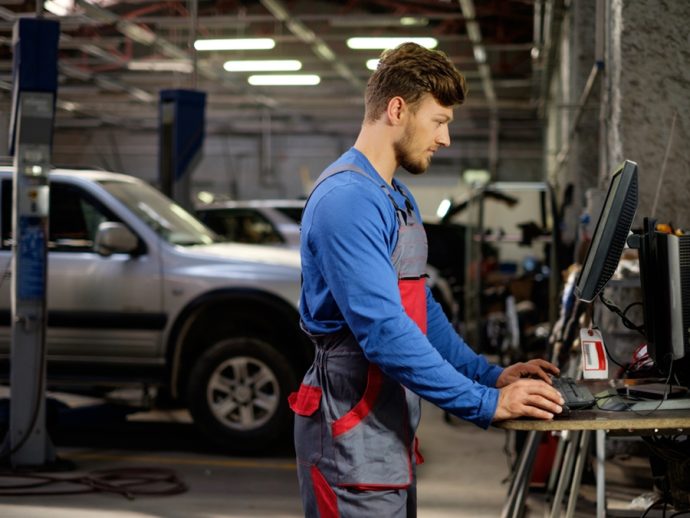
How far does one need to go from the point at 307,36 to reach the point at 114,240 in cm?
976

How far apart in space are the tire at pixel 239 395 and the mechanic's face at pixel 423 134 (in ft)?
14.8

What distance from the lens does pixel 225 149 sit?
27.3m

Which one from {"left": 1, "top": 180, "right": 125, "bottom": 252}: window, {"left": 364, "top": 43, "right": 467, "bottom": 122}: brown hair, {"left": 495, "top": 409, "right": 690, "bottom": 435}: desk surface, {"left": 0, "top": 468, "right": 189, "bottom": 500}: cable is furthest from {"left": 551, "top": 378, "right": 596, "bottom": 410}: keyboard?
{"left": 1, "top": 180, "right": 125, "bottom": 252}: window

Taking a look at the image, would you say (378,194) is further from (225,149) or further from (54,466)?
(225,149)

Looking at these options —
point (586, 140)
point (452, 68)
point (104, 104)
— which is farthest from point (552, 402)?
point (104, 104)

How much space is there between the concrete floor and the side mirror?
1.33 m

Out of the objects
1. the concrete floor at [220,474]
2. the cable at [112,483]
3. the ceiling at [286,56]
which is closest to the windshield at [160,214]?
the concrete floor at [220,474]

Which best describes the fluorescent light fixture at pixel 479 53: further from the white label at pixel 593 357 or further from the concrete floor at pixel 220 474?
the white label at pixel 593 357

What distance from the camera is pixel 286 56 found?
20172 millimetres

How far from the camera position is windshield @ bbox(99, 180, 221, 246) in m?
7.50

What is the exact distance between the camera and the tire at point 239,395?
22.9ft

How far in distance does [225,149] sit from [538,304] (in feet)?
58.5

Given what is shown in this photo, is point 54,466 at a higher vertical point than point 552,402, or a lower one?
lower

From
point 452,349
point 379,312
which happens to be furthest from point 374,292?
point 452,349
